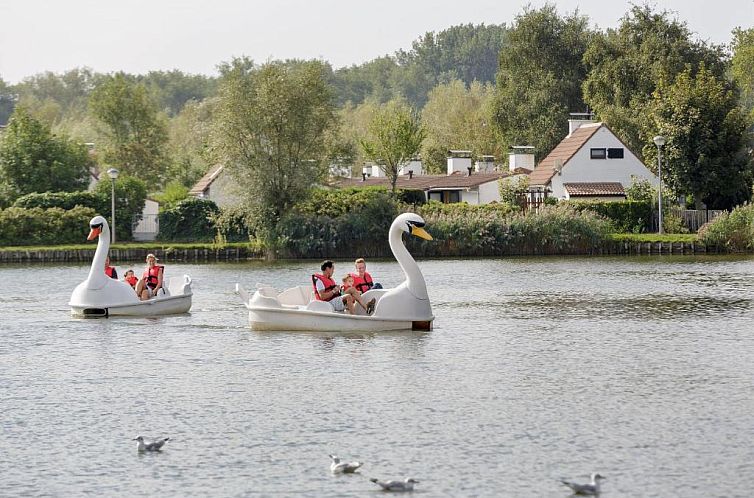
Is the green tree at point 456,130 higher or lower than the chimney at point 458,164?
higher

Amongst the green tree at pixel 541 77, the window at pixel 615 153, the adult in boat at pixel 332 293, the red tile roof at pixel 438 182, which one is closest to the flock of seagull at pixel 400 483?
the adult in boat at pixel 332 293

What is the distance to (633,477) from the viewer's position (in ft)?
54.3

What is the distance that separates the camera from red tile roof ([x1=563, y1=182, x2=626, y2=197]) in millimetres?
79688

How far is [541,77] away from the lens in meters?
109

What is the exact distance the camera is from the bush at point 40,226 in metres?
70.9

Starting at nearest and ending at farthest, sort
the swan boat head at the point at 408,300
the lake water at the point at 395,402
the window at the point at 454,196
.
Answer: the lake water at the point at 395,402
the swan boat head at the point at 408,300
the window at the point at 454,196

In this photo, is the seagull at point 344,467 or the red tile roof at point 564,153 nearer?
the seagull at point 344,467

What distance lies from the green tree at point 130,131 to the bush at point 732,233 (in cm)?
5505

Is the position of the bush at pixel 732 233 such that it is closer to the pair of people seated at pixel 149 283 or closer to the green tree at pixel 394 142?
the green tree at pixel 394 142

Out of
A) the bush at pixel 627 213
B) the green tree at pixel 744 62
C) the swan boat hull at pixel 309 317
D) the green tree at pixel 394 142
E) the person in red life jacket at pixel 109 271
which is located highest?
the green tree at pixel 744 62

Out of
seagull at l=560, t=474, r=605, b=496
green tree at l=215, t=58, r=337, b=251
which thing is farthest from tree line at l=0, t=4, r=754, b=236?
seagull at l=560, t=474, r=605, b=496

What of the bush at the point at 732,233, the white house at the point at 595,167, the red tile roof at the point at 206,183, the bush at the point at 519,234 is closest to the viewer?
the bush at the point at 732,233

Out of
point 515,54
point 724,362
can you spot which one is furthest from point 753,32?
point 724,362

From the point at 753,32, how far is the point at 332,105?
244 feet
